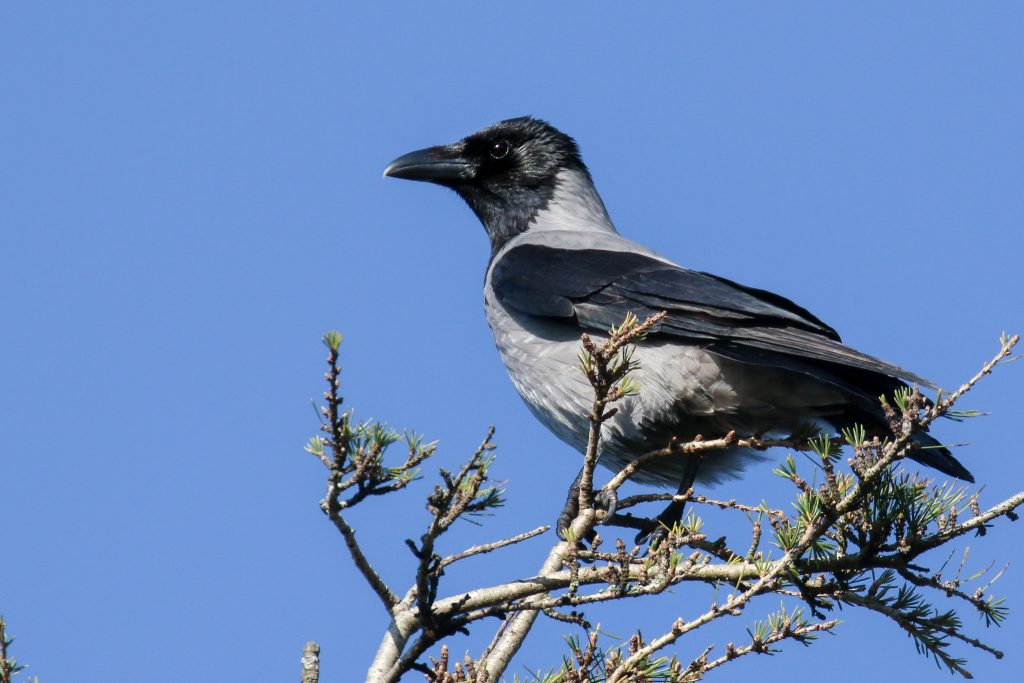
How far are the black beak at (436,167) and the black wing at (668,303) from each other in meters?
1.45

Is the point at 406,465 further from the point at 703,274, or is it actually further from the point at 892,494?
the point at 703,274

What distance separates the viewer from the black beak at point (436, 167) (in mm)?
6844

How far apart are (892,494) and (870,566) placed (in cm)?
22

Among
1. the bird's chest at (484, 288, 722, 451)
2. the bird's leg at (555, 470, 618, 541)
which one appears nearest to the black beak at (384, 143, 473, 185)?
the bird's chest at (484, 288, 722, 451)

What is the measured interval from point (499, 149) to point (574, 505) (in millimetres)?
3332

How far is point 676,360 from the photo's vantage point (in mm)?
4559

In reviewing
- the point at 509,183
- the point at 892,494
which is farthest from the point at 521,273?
the point at 892,494

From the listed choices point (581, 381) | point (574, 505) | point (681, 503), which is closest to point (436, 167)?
point (581, 381)

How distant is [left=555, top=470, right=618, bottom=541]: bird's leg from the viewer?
3818 mm

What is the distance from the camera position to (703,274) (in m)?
4.85

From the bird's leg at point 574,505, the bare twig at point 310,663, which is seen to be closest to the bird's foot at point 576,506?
the bird's leg at point 574,505

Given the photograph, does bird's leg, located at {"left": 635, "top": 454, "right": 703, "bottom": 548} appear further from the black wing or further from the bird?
the black wing

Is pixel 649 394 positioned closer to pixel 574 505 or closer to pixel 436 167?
pixel 574 505

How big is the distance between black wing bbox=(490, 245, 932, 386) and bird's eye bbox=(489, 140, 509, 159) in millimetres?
1481
